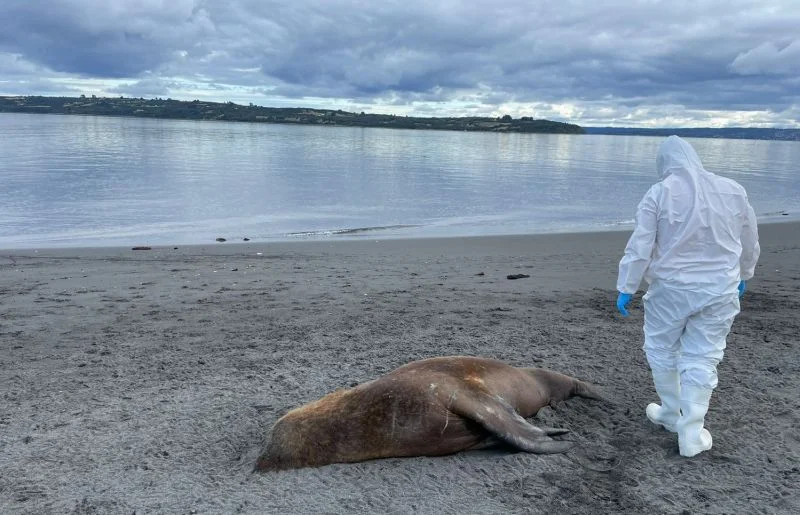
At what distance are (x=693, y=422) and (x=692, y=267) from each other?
44.0 inches

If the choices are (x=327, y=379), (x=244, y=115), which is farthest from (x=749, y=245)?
(x=244, y=115)

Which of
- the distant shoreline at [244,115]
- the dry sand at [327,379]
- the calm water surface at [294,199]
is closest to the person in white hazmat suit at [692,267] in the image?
the dry sand at [327,379]

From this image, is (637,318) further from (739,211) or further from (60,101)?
(60,101)

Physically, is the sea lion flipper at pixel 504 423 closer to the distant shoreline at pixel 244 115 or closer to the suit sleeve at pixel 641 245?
the suit sleeve at pixel 641 245

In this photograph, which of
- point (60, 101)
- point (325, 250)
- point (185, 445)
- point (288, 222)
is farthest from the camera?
point (60, 101)

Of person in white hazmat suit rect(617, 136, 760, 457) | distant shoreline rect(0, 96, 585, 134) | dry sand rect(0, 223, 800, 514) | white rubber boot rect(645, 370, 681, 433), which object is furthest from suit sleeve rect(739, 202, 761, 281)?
distant shoreline rect(0, 96, 585, 134)

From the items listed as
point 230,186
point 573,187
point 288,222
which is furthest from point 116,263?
point 573,187

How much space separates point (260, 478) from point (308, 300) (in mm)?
5492

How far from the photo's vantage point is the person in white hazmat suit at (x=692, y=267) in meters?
5.01

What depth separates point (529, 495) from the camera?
4.58m

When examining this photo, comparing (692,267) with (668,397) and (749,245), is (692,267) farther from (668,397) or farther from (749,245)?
(668,397)

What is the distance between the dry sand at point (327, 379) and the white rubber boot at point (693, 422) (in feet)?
0.32

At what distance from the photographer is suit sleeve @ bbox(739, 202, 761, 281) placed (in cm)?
517

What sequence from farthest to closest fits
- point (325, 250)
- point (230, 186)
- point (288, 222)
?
point (230, 186)
point (288, 222)
point (325, 250)
